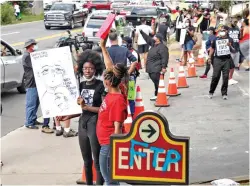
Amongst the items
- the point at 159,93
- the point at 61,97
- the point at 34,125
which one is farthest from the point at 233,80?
the point at 61,97

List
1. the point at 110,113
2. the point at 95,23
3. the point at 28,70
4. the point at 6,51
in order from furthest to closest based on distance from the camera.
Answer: the point at 95,23 → the point at 6,51 → the point at 28,70 → the point at 110,113

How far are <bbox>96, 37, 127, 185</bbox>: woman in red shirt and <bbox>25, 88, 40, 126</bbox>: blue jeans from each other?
15.0ft

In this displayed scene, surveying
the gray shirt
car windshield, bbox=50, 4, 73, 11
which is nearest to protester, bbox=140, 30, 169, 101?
the gray shirt

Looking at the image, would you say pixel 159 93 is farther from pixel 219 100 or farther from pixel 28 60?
pixel 28 60

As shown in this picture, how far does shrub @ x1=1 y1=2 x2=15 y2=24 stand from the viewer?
38.5 metres

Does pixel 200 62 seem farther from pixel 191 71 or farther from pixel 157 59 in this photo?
pixel 157 59

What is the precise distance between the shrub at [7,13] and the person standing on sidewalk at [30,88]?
1149 inches

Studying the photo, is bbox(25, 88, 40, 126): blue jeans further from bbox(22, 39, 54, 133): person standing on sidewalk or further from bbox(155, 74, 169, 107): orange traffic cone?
bbox(155, 74, 169, 107): orange traffic cone

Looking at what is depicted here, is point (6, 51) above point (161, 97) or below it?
above

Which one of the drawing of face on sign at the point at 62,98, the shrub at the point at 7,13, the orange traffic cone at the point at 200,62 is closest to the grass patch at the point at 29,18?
the shrub at the point at 7,13

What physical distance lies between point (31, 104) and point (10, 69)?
3.41 m

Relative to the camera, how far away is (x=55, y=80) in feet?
26.2

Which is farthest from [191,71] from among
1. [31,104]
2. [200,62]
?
[31,104]

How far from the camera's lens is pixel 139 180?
163 inches
